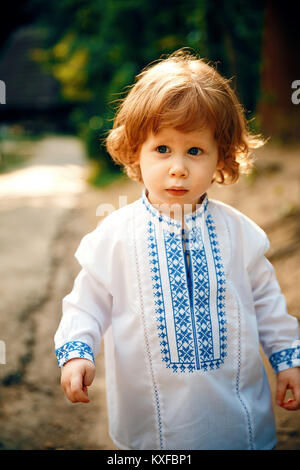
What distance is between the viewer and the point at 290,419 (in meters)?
2.07

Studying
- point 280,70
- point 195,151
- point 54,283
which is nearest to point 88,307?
point 195,151

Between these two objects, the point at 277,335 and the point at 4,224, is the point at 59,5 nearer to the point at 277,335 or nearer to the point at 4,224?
the point at 4,224

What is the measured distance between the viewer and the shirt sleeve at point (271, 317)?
1469 millimetres

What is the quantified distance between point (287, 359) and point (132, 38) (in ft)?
26.9

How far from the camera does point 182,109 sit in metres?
1.31

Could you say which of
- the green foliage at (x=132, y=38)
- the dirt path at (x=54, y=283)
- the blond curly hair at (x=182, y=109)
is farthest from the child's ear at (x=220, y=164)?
the green foliage at (x=132, y=38)

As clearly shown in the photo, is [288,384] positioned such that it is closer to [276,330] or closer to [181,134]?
[276,330]

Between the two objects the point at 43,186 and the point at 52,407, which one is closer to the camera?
the point at 52,407

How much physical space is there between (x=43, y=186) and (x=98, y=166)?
4.24ft

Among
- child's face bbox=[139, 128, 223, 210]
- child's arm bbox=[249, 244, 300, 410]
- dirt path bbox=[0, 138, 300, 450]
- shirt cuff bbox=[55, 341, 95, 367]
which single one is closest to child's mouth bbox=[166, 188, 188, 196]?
child's face bbox=[139, 128, 223, 210]

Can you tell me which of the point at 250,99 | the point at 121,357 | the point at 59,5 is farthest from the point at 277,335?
the point at 59,5

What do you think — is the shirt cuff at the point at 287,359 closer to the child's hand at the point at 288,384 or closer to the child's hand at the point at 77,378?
the child's hand at the point at 288,384

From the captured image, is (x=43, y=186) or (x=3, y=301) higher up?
(x=43, y=186)

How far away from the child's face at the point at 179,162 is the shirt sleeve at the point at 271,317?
0.32 m
